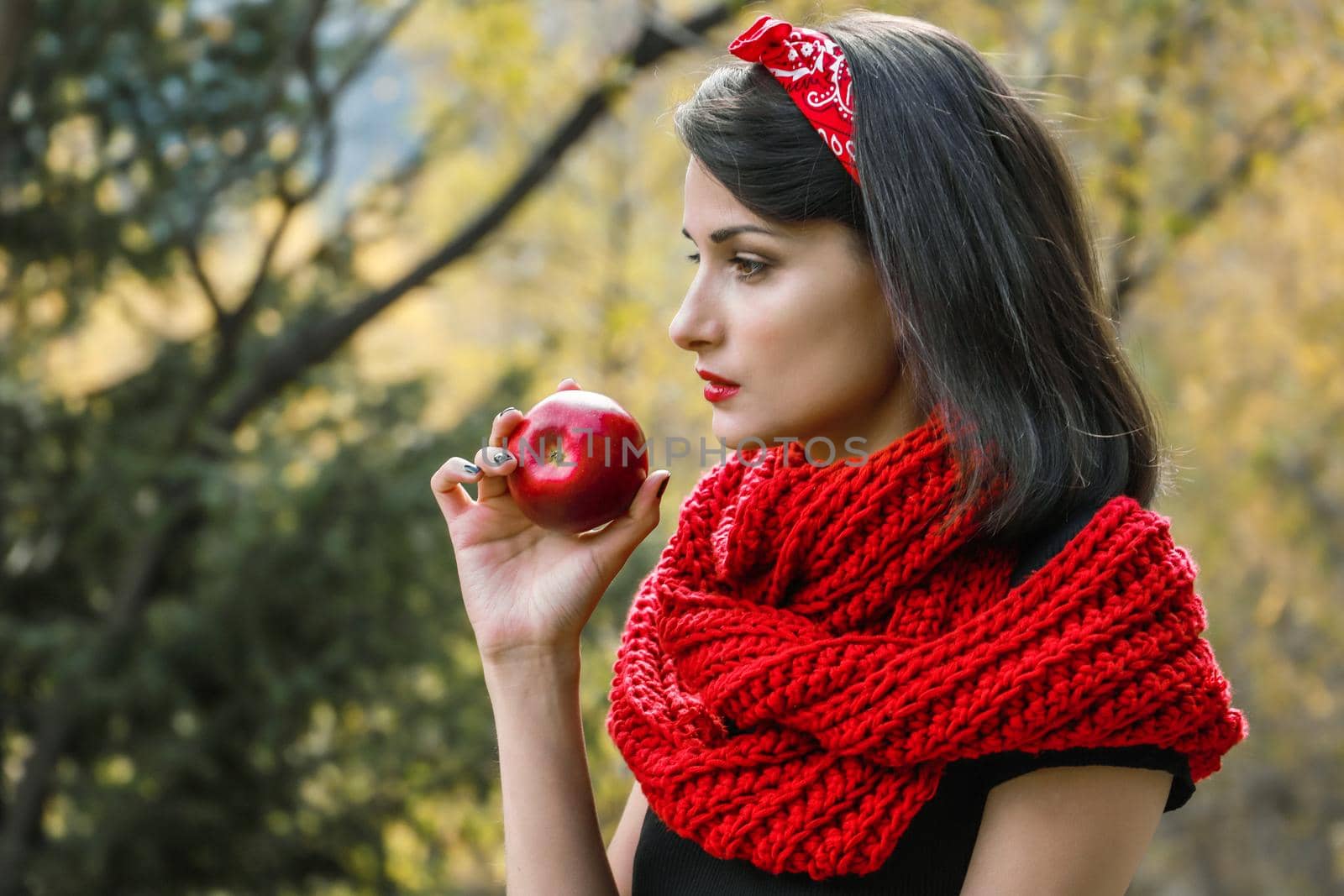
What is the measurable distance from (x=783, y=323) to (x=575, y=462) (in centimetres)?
38

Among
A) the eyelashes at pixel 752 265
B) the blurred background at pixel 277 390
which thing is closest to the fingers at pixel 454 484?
the eyelashes at pixel 752 265

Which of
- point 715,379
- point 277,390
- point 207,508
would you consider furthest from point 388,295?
point 715,379

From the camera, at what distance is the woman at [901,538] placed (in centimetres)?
136

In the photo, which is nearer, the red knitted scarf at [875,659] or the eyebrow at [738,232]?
the red knitted scarf at [875,659]

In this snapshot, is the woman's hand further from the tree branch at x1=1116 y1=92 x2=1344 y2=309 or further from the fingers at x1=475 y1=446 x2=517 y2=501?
the tree branch at x1=1116 y1=92 x2=1344 y2=309

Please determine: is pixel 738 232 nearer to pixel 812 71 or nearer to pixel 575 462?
pixel 812 71

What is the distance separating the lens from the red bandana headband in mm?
1542

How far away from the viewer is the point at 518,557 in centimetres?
189

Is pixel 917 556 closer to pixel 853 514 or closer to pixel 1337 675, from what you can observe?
pixel 853 514

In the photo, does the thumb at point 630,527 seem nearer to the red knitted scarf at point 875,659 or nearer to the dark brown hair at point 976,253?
the red knitted scarf at point 875,659

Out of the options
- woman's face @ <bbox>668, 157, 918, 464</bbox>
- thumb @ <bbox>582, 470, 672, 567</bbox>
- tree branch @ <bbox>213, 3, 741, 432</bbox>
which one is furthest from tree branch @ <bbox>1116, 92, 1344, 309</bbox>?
woman's face @ <bbox>668, 157, 918, 464</bbox>

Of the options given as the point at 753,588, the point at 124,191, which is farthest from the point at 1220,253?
the point at 753,588

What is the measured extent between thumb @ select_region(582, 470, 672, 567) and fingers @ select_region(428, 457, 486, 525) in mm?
181

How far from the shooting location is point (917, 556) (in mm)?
1485
